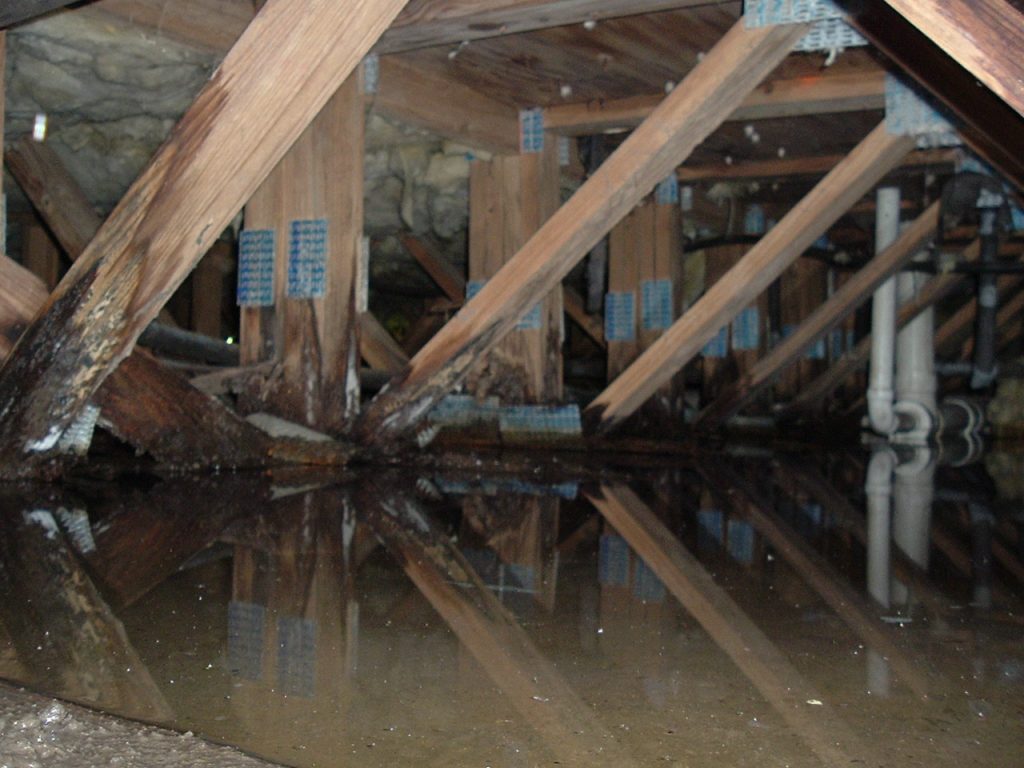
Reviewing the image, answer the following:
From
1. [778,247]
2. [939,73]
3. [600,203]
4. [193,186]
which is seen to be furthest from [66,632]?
[778,247]

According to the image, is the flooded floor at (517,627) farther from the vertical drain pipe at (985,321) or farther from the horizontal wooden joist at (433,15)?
the vertical drain pipe at (985,321)

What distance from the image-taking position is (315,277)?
477 centimetres

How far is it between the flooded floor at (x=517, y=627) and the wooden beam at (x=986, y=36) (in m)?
0.84

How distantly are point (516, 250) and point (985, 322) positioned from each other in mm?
4015

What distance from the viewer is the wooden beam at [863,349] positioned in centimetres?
818

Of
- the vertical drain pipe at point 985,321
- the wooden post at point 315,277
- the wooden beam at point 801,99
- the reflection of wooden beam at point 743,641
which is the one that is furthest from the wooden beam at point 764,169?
the reflection of wooden beam at point 743,641

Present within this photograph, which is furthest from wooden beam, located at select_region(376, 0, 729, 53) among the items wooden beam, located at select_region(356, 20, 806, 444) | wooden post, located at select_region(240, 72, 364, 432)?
wooden post, located at select_region(240, 72, 364, 432)

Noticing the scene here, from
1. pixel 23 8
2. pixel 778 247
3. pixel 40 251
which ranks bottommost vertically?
pixel 778 247

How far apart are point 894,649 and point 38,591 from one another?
1.59 metres

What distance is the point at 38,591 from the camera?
2189 mm

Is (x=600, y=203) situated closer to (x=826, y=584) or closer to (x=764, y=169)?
(x=826, y=584)

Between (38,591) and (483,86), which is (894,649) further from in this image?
(483,86)

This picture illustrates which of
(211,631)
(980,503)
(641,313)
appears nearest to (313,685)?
(211,631)

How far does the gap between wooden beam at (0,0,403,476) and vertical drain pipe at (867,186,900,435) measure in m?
5.56
